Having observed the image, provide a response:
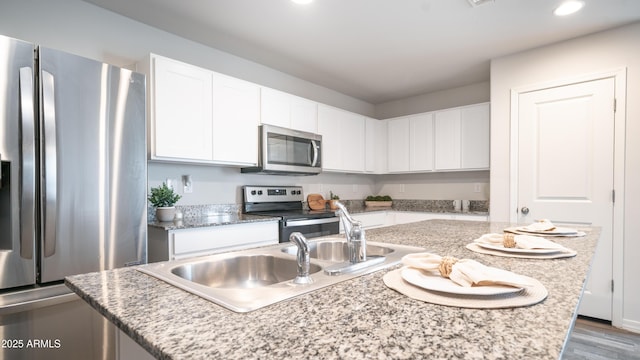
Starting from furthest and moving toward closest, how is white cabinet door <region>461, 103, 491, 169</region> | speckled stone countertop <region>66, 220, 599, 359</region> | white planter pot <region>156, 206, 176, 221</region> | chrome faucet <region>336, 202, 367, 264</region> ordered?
1. white cabinet door <region>461, 103, 491, 169</region>
2. white planter pot <region>156, 206, 176, 221</region>
3. chrome faucet <region>336, 202, 367, 264</region>
4. speckled stone countertop <region>66, 220, 599, 359</region>

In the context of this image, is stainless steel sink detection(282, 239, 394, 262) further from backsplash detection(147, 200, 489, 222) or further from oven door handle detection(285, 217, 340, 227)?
backsplash detection(147, 200, 489, 222)

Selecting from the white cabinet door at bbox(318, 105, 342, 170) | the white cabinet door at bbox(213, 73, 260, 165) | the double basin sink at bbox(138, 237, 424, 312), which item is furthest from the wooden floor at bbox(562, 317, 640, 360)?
the white cabinet door at bbox(213, 73, 260, 165)

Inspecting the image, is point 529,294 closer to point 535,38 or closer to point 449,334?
point 449,334

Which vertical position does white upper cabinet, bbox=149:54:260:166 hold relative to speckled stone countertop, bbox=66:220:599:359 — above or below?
above

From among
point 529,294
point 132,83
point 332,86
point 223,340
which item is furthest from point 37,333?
point 332,86

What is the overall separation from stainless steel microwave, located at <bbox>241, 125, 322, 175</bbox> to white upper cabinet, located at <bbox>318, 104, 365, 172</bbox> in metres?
0.22

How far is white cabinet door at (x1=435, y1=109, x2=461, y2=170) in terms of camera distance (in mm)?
3812

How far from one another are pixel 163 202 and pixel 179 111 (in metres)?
0.68

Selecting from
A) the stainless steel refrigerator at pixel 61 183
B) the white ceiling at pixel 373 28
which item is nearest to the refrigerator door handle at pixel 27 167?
the stainless steel refrigerator at pixel 61 183

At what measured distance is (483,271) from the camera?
73 centimetres

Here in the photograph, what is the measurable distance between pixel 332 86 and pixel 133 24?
7.45 feet

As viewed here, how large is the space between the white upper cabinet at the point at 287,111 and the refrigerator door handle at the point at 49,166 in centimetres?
163

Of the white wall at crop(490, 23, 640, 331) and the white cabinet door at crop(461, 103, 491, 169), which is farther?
the white cabinet door at crop(461, 103, 491, 169)

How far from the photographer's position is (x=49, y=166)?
1.50 metres
